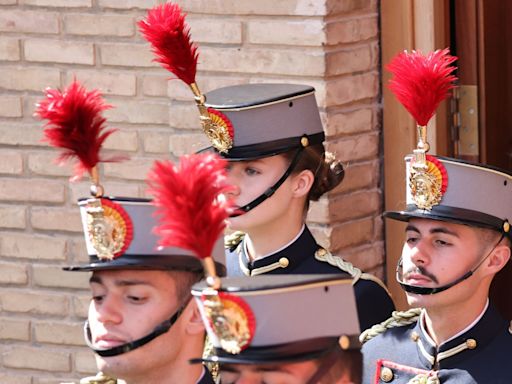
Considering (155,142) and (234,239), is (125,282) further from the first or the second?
(155,142)

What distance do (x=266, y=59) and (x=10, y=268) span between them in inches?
52.3

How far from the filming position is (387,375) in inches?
186

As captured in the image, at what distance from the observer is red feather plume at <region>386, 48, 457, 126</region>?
15.7 ft

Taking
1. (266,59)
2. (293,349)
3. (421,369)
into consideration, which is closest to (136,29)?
(266,59)

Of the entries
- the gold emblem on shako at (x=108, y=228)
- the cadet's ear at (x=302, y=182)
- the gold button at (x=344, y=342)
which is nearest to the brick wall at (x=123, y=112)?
the cadet's ear at (x=302, y=182)

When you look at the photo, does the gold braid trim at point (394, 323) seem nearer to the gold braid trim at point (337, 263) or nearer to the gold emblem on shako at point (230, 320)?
the gold braid trim at point (337, 263)

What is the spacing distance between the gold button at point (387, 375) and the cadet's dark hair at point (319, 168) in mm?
736

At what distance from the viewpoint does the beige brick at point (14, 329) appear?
6.43 meters

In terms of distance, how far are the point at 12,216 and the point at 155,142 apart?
655 mm

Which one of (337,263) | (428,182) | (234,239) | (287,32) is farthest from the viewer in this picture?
(287,32)

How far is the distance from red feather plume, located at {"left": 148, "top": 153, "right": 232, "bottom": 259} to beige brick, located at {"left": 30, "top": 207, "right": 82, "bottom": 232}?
9.33ft

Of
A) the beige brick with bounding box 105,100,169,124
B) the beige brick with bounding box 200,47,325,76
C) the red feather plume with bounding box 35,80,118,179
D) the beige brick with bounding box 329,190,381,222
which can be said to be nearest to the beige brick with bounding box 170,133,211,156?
the beige brick with bounding box 105,100,169,124

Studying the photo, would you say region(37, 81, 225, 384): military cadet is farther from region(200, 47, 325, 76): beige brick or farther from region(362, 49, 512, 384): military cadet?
region(200, 47, 325, 76): beige brick

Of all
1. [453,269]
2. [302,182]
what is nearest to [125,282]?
[453,269]
